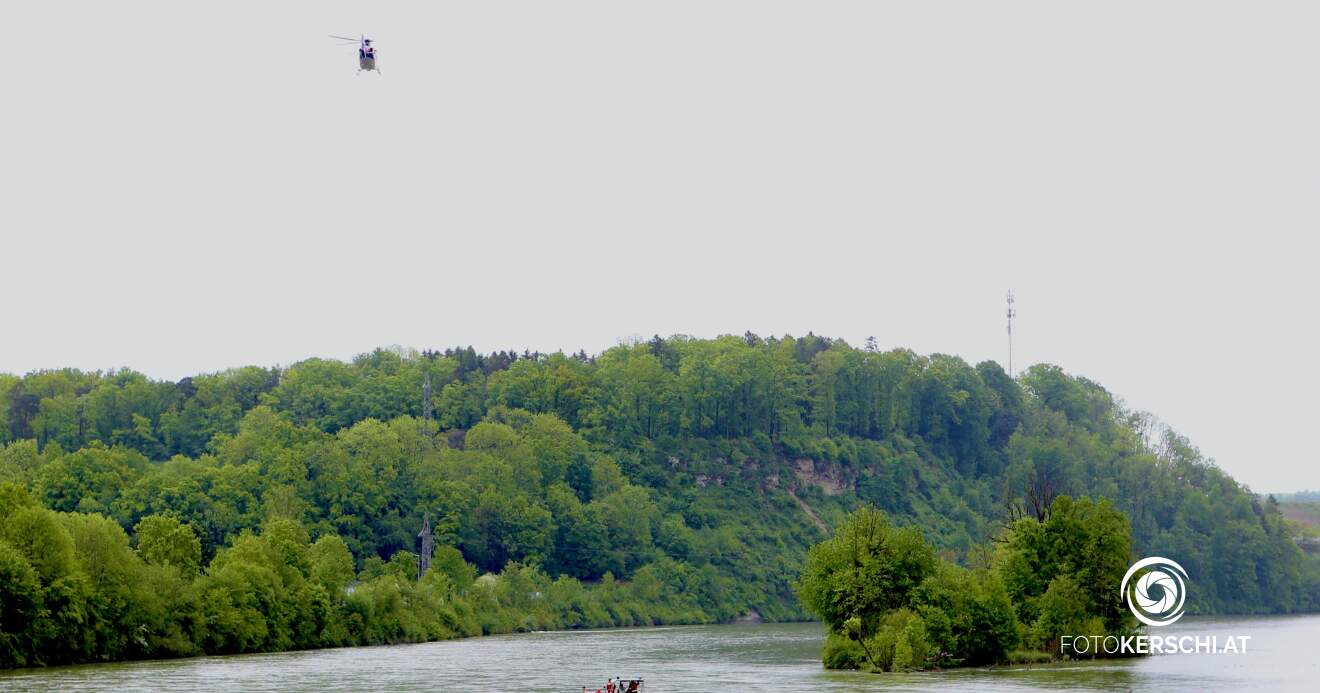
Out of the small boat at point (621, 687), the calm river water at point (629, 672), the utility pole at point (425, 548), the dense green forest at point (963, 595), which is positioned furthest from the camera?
the utility pole at point (425, 548)

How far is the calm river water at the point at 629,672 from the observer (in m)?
82.9

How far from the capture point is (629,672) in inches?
3912

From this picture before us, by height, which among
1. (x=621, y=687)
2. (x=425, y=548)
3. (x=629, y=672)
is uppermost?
(x=425, y=548)

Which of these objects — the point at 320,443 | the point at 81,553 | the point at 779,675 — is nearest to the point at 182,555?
the point at 81,553

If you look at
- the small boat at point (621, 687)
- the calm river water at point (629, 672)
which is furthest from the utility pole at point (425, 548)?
the small boat at point (621, 687)

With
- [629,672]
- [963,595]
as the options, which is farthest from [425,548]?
[963,595]

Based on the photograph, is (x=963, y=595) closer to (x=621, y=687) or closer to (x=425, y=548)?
(x=621, y=687)

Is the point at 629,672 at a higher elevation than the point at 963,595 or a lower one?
lower

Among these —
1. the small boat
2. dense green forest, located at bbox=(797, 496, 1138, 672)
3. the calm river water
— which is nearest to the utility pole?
the calm river water

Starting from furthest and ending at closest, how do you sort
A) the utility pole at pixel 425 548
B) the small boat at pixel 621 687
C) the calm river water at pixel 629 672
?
the utility pole at pixel 425 548 < the calm river water at pixel 629 672 < the small boat at pixel 621 687

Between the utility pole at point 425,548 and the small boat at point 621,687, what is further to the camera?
the utility pole at point 425,548

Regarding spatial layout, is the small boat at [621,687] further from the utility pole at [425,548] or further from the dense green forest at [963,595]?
the utility pole at [425,548]

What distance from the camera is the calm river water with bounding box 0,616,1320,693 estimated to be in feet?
272

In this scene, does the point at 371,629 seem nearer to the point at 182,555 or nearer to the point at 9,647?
the point at 182,555
